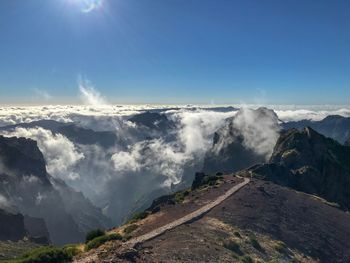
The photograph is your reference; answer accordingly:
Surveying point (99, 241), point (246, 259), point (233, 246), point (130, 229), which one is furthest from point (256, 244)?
point (99, 241)

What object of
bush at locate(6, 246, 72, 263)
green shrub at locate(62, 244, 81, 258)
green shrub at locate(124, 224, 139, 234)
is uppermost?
bush at locate(6, 246, 72, 263)

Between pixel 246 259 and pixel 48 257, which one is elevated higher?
pixel 48 257

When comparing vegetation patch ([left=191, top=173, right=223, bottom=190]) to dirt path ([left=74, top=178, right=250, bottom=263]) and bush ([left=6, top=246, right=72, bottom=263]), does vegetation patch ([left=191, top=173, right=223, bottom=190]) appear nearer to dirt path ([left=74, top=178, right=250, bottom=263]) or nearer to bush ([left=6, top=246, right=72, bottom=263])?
dirt path ([left=74, top=178, right=250, bottom=263])

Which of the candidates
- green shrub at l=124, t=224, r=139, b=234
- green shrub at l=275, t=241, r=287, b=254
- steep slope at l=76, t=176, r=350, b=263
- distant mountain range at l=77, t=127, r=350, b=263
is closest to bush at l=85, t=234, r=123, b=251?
distant mountain range at l=77, t=127, r=350, b=263

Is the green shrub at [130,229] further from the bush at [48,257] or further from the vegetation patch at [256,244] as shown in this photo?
the vegetation patch at [256,244]

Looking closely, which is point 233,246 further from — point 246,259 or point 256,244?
point 256,244

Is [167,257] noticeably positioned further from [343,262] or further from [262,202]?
[262,202]

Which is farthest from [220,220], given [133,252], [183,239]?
[133,252]

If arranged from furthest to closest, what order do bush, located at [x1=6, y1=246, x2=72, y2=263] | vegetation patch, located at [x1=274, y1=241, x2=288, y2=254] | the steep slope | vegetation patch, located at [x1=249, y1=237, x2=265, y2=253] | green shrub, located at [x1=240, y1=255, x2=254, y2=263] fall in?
vegetation patch, located at [x1=274, y1=241, x2=288, y2=254] < vegetation patch, located at [x1=249, y1=237, x2=265, y2=253] < green shrub, located at [x1=240, y1=255, x2=254, y2=263] < the steep slope < bush, located at [x1=6, y1=246, x2=72, y2=263]
